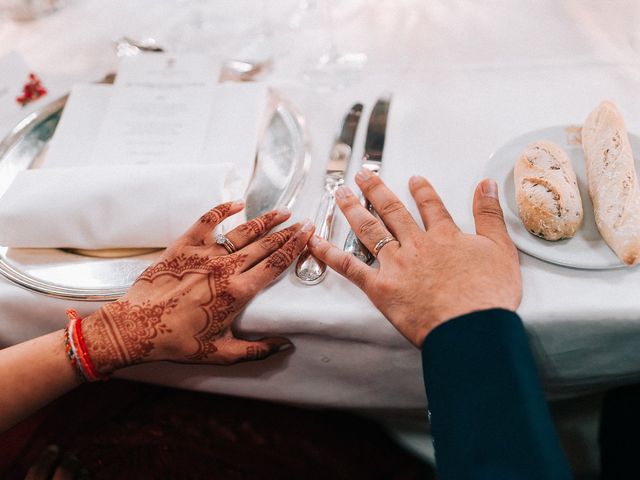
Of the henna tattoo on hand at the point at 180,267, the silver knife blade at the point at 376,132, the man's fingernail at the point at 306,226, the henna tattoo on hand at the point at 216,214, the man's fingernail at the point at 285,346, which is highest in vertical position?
the silver knife blade at the point at 376,132

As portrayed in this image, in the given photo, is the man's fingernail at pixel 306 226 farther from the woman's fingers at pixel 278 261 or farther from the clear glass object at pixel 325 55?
the clear glass object at pixel 325 55

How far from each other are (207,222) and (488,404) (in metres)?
0.39

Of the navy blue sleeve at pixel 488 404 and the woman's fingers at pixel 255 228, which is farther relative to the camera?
the woman's fingers at pixel 255 228

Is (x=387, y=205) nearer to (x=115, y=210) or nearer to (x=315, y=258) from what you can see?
(x=315, y=258)

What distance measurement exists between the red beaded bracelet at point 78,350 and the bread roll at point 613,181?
635 mm

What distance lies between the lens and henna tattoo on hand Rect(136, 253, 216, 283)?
64cm

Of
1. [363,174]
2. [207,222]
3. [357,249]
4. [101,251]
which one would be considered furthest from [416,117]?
[101,251]

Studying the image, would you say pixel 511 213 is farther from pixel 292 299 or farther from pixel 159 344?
pixel 159 344

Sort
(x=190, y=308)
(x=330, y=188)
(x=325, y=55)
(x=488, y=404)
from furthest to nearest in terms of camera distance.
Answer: (x=325, y=55)
(x=330, y=188)
(x=190, y=308)
(x=488, y=404)

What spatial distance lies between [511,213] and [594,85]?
13.2 inches

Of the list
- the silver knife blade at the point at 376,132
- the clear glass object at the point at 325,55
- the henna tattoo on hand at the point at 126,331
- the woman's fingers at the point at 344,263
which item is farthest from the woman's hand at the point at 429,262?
the clear glass object at the point at 325,55

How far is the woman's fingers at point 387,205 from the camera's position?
2.13ft

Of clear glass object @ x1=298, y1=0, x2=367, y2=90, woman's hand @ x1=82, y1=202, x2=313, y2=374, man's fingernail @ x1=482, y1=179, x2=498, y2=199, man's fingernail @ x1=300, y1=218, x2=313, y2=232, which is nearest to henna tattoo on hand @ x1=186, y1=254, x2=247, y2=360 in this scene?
woman's hand @ x1=82, y1=202, x2=313, y2=374

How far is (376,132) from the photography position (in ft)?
2.61
